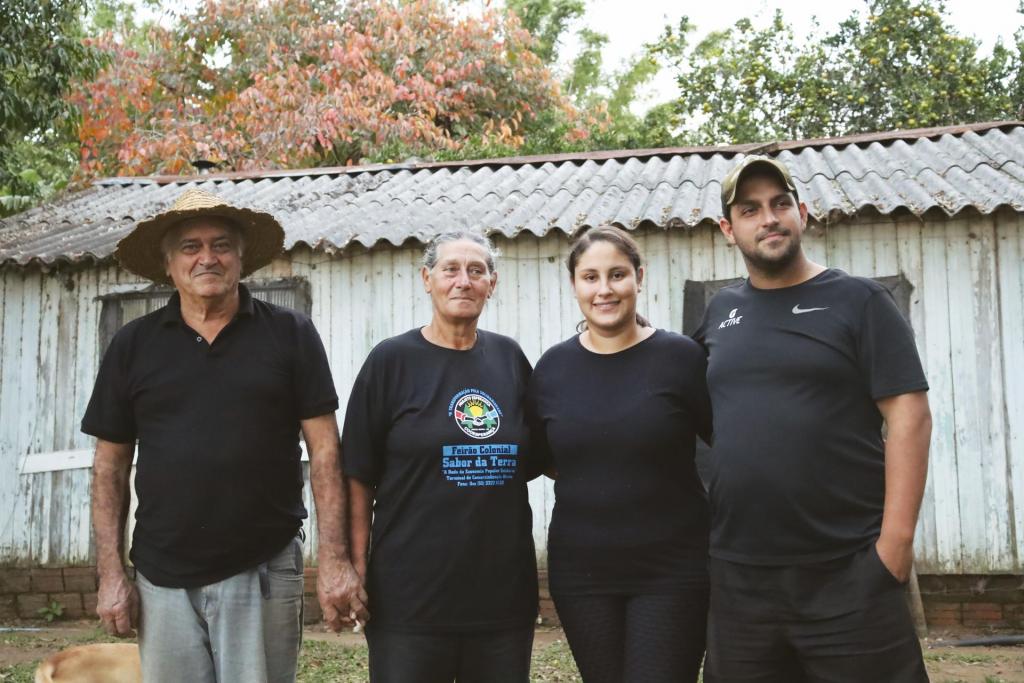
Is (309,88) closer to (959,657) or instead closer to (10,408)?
(10,408)

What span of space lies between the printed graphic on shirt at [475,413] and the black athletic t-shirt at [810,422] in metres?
0.70

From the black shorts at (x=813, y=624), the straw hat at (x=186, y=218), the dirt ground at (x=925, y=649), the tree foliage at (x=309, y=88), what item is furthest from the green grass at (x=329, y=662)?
the tree foliage at (x=309, y=88)

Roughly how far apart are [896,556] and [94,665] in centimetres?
305

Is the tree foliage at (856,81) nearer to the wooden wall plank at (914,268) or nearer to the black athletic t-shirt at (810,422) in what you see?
the wooden wall plank at (914,268)

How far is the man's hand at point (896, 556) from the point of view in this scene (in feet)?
8.21

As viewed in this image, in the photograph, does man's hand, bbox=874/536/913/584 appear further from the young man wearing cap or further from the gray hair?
the gray hair

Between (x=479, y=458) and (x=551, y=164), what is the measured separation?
6.68 meters

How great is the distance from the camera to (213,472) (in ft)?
9.29

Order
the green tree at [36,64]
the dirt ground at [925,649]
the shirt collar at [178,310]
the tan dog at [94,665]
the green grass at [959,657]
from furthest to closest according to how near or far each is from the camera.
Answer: the green tree at [36,64] < the green grass at [959,657] < the dirt ground at [925,649] < the tan dog at [94,665] < the shirt collar at [178,310]

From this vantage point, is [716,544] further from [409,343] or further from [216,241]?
[216,241]

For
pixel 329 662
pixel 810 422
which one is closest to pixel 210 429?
pixel 810 422

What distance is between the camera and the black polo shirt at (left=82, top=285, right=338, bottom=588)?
2.83 metres

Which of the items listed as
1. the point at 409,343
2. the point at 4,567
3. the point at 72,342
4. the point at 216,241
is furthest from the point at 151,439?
the point at 4,567

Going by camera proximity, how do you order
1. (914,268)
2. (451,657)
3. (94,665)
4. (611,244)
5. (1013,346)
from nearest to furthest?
1. (451,657)
2. (611,244)
3. (94,665)
4. (1013,346)
5. (914,268)
